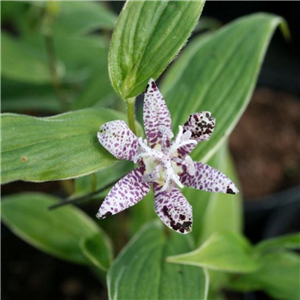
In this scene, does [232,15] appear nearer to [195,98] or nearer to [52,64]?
[52,64]

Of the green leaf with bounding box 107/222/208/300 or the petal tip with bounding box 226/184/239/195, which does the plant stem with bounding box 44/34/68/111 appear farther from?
the petal tip with bounding box 226/184/239/195

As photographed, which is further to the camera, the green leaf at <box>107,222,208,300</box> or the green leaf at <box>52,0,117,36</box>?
the green leaf at <box>52,0,117,36</box>

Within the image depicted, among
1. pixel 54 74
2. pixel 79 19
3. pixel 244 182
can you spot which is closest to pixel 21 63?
pixel 54 74

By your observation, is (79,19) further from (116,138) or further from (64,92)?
(116,138)

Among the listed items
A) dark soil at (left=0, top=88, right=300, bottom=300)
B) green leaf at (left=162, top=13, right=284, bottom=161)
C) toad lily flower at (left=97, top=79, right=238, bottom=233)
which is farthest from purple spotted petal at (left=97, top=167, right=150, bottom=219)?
dark soil at (left=0, top=88, right=300, bottom=300)

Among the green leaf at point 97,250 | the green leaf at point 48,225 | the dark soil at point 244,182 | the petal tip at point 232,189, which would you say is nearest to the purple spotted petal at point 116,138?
the petal tip at point 232,189

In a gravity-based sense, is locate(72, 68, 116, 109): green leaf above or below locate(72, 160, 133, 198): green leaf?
below
